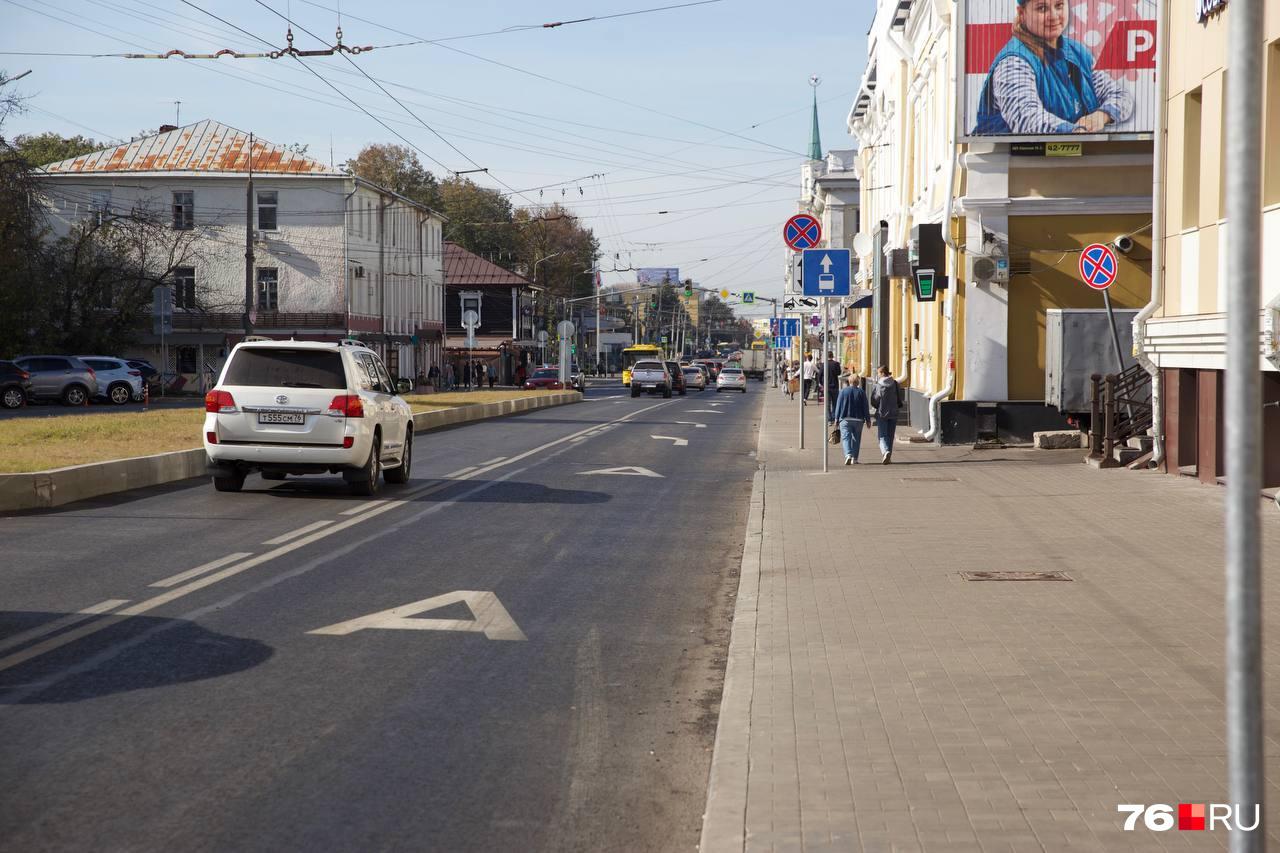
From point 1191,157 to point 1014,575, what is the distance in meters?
10.8

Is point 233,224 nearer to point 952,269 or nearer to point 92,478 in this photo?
point 952,269

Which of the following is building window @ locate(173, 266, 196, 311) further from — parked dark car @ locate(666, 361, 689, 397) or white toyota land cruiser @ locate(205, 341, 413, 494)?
white toyota land cruiser @ locate(205, 341, 413, 494)

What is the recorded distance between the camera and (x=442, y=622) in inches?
354

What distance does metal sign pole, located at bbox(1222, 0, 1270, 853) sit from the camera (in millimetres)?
2789

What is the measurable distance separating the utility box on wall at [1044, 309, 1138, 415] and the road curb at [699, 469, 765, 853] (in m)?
14.7

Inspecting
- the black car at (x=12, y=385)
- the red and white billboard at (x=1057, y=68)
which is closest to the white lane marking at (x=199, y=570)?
the red and white billboard at (x=1057, y=68)

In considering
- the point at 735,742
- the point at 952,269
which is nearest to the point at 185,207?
the point at 952,269

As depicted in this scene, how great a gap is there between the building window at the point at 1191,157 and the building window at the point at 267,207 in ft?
178

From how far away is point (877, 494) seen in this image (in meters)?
17.1

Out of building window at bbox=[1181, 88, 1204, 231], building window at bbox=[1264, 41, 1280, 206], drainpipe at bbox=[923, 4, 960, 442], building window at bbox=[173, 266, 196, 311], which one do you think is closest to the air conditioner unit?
drainpipe at bbox=[923, 4, 960, 442]

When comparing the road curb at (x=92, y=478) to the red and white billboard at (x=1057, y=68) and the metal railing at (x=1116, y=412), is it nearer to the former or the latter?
the metal railing at (x=1116, y=412)

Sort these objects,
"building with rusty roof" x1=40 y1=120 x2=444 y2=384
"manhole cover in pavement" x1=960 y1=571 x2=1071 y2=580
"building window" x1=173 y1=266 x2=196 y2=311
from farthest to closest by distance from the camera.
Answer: "building with rusty roof" x1=40 y1=120 x2=444 y2=384 → "building window" x1=173 y1=266 x2=196 y2=311 → "manhole cover in pavement" x1=960 y1=571 x2=1071 y2=580

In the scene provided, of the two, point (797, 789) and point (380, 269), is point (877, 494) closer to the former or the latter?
point (797, 789)

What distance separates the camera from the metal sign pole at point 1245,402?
2789mm
